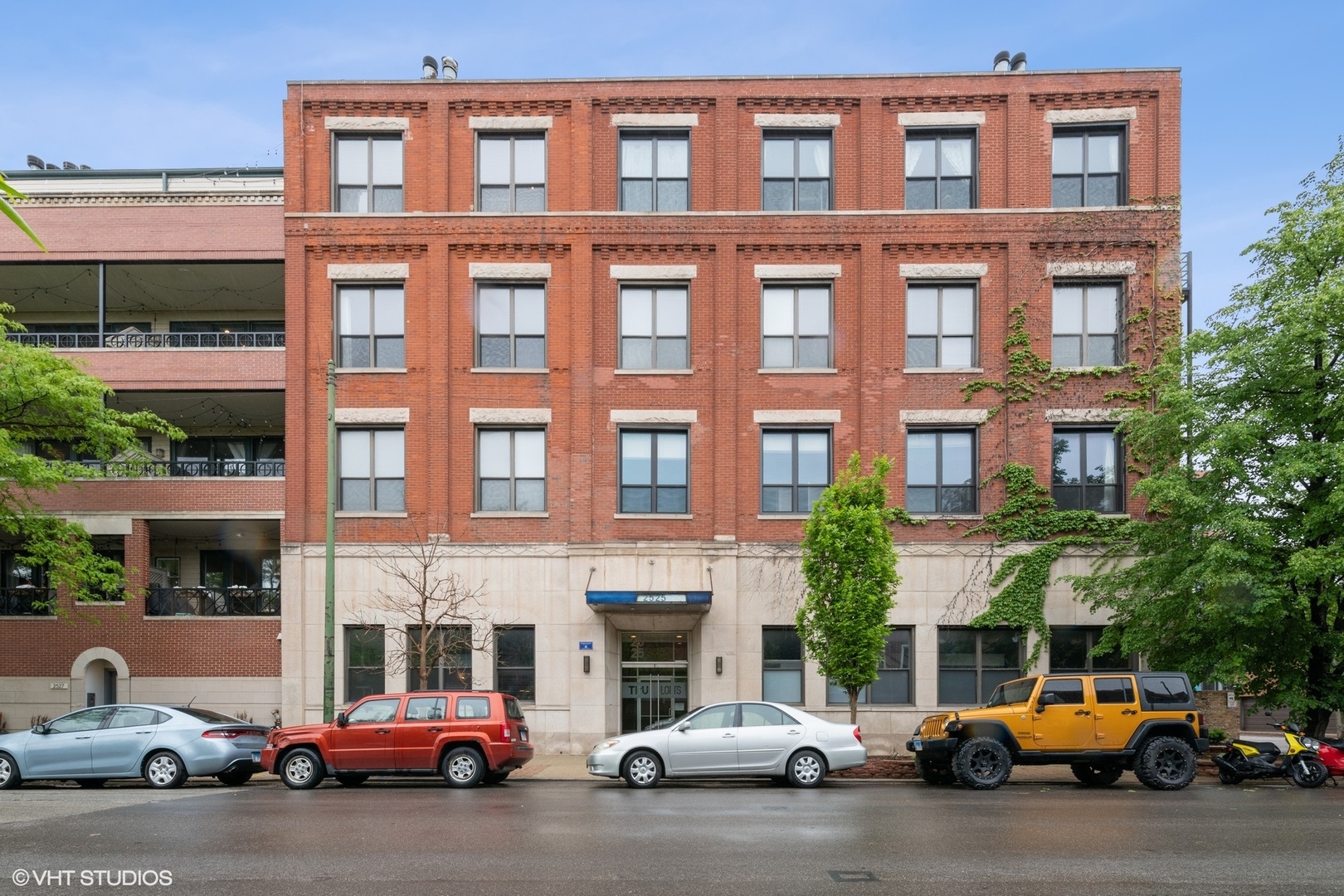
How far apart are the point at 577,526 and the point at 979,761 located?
1116cm

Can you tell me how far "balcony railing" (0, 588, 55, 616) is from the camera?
2664cm

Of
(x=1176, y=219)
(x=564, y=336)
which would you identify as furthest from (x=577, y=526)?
(x=1176, y=219)

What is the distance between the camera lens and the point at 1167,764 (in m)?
17.6

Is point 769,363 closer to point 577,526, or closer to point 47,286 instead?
point 577,526

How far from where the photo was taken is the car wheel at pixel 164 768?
58.4 feet

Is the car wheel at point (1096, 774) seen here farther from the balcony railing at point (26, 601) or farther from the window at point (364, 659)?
the balcony railing at point (26, 601)

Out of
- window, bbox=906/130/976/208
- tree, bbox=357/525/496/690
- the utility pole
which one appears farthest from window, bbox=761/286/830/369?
the utility pole

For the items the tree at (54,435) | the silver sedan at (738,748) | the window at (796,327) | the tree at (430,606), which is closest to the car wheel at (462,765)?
the silver sedan at (738,748)

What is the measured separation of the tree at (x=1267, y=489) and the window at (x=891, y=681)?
5.09m

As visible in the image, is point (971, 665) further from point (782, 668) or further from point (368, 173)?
point (368, 173)

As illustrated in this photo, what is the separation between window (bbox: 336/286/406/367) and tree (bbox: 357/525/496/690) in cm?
440

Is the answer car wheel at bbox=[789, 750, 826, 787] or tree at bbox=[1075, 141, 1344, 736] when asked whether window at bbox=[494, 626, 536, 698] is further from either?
tree at bbox=[1075, 141, 1344, 736]

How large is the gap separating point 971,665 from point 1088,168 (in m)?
12.3

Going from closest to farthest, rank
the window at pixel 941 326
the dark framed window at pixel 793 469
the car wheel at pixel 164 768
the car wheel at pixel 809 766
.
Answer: the car wheel at pixel 809 766, the car wheel at pixel 164 768, the dark framed window at pixel 793 469, the window at pixel 941 326
